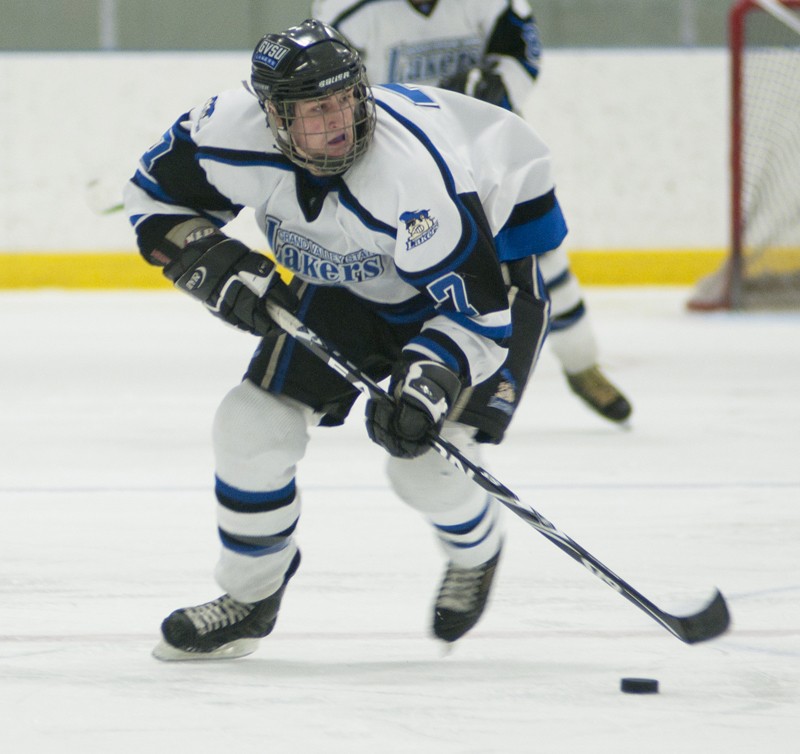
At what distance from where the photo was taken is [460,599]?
2045 millimetres

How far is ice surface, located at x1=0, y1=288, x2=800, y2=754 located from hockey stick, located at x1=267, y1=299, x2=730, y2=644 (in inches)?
1.8

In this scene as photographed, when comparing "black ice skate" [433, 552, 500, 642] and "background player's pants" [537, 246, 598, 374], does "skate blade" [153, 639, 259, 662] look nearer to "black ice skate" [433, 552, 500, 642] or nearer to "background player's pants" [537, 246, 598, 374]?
"black ice skate" [433, 552, 500, 642]

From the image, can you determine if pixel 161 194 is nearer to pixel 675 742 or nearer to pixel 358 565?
pixel 358 565

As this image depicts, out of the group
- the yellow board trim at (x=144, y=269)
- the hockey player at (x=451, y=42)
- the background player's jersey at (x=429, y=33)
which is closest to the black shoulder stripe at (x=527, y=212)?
the hockey player at (x=451, y=42)

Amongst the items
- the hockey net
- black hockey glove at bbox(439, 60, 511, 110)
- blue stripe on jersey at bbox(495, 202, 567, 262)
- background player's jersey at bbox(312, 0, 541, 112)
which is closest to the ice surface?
blue stripe on jersey at bbox(495, 202, 567, 262)

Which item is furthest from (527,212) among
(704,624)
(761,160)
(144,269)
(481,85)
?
(144,269)

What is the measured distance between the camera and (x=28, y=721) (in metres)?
1.72

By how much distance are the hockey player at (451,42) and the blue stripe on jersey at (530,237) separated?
1734 mm

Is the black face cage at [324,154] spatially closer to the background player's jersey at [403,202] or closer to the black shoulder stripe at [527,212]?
the background player's jersey at [403,202]

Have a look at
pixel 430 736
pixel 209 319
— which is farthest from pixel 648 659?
pixel 209 319

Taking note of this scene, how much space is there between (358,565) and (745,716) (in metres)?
0.89

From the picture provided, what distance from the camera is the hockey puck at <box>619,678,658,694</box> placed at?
6.02ft

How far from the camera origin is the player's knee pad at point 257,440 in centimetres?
196

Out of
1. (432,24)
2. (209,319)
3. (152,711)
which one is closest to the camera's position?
(152,711)
